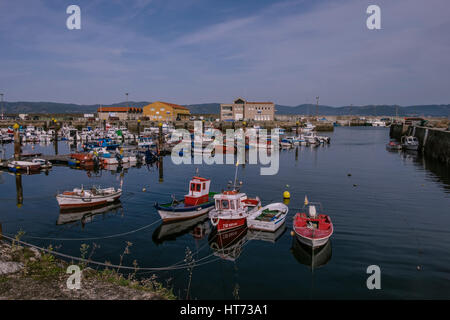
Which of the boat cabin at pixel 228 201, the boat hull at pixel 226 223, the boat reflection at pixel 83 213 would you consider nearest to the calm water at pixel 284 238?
the boat reflection at pixel 83 213

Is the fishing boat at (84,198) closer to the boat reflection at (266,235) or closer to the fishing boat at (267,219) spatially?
the fishing boat at (267,219)

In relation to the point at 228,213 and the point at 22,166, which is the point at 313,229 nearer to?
the point at 228,213

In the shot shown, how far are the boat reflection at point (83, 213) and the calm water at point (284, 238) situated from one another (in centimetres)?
23

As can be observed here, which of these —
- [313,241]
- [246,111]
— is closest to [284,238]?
[313,241]

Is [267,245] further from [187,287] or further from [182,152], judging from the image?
[182,152]

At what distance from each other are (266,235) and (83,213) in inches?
656

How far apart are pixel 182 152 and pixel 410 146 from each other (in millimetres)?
53239

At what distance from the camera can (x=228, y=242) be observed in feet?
70.6

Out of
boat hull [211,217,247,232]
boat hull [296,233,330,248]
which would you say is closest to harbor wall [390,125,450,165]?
boat hull [296,233,330,248]

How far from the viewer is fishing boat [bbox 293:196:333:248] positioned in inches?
754

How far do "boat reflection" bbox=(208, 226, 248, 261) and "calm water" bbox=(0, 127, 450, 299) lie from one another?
0.08 meters

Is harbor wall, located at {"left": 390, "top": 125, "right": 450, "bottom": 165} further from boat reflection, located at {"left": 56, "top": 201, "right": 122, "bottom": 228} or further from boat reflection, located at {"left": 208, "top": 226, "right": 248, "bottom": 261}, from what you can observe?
boat reflection, located at {"left": 56, "top": 201, "right": 122, "bottom": 228}

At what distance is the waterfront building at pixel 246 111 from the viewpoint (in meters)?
146
